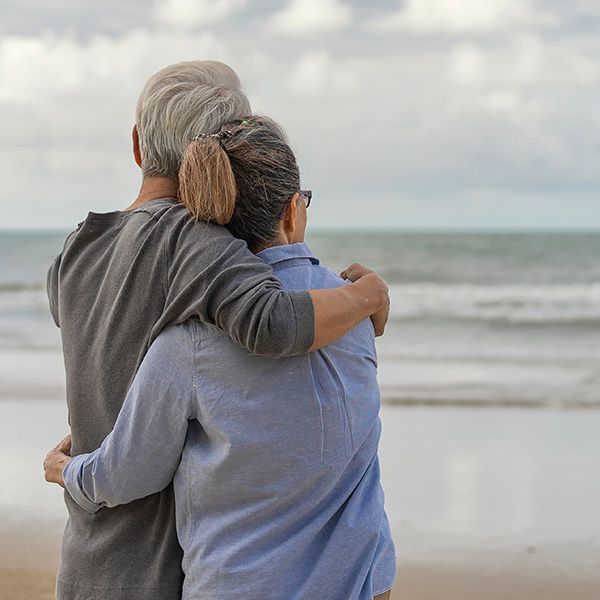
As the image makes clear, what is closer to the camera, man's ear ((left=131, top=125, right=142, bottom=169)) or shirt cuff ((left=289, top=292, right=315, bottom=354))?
shirt cuff ((left=289, top=292, right=315, bottom=354))

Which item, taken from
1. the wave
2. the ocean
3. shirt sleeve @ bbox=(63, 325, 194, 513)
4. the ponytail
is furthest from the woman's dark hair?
the wave

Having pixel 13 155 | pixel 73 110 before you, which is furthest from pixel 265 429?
pixel 13 155

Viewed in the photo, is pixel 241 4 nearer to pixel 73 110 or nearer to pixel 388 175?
pixel 73 110

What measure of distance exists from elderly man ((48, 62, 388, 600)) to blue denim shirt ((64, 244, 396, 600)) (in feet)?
0.19

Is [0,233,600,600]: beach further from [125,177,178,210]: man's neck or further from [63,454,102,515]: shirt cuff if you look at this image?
[125,177,178,210]: man's neck

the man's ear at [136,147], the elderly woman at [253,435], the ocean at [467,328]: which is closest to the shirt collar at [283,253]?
the elderly woman at [253,435]

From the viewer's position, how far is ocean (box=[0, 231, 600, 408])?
782 cm

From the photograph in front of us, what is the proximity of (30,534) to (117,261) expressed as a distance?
301 cm

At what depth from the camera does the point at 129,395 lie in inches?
68.9

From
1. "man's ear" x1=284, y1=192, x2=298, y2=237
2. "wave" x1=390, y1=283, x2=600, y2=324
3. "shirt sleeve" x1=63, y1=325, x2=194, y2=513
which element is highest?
"man's ear" x1=284, y1=192, x2=298, y2=237

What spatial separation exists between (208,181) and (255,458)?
1.59ft

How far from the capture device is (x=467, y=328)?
12312 mm

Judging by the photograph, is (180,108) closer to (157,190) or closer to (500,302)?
(157,190)

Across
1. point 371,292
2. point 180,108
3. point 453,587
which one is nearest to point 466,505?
point 453,587
